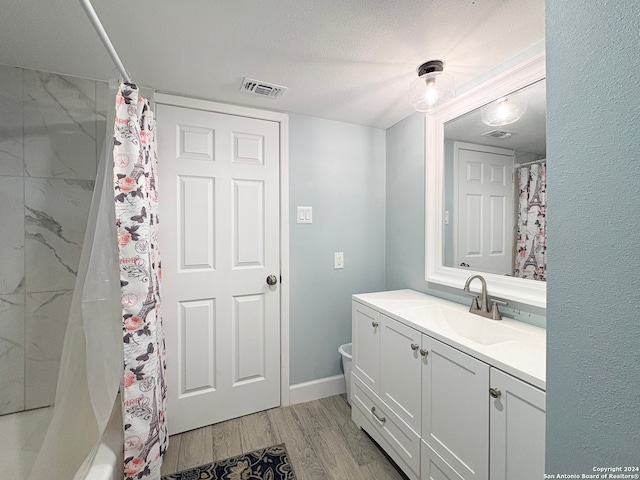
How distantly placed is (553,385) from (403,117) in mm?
1967

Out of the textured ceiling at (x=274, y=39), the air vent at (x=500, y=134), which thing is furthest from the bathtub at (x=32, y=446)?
the air vent at (x=500, y=134)

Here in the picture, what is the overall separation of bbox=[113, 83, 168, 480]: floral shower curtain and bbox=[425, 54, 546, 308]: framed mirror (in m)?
1.64

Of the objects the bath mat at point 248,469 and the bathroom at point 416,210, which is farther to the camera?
the bath mat at point 248,469

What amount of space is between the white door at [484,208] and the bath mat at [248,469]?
1.56m

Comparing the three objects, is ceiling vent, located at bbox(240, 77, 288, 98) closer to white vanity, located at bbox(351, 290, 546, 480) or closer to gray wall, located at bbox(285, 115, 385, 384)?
gray wall, located at bbox(285, 115, 385, 384)

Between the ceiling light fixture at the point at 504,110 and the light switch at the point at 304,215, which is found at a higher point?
the ceiling light fixture at the point at 504,110

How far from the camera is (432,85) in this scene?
144 cm

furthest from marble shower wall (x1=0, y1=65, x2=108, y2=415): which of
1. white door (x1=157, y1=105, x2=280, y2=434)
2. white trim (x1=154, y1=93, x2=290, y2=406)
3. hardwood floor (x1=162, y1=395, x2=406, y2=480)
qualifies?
white trim (x1=154, y1=93, x2=290, y2=406)

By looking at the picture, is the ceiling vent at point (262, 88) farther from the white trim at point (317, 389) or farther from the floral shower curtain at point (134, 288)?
the white trim at point (317, 389)

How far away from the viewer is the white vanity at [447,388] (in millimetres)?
898

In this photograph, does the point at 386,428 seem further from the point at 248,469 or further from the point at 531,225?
the point at 531,225

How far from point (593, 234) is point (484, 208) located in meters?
1.26

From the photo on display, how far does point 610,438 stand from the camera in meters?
0.45

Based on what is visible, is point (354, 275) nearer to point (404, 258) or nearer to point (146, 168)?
point (404, 258)
